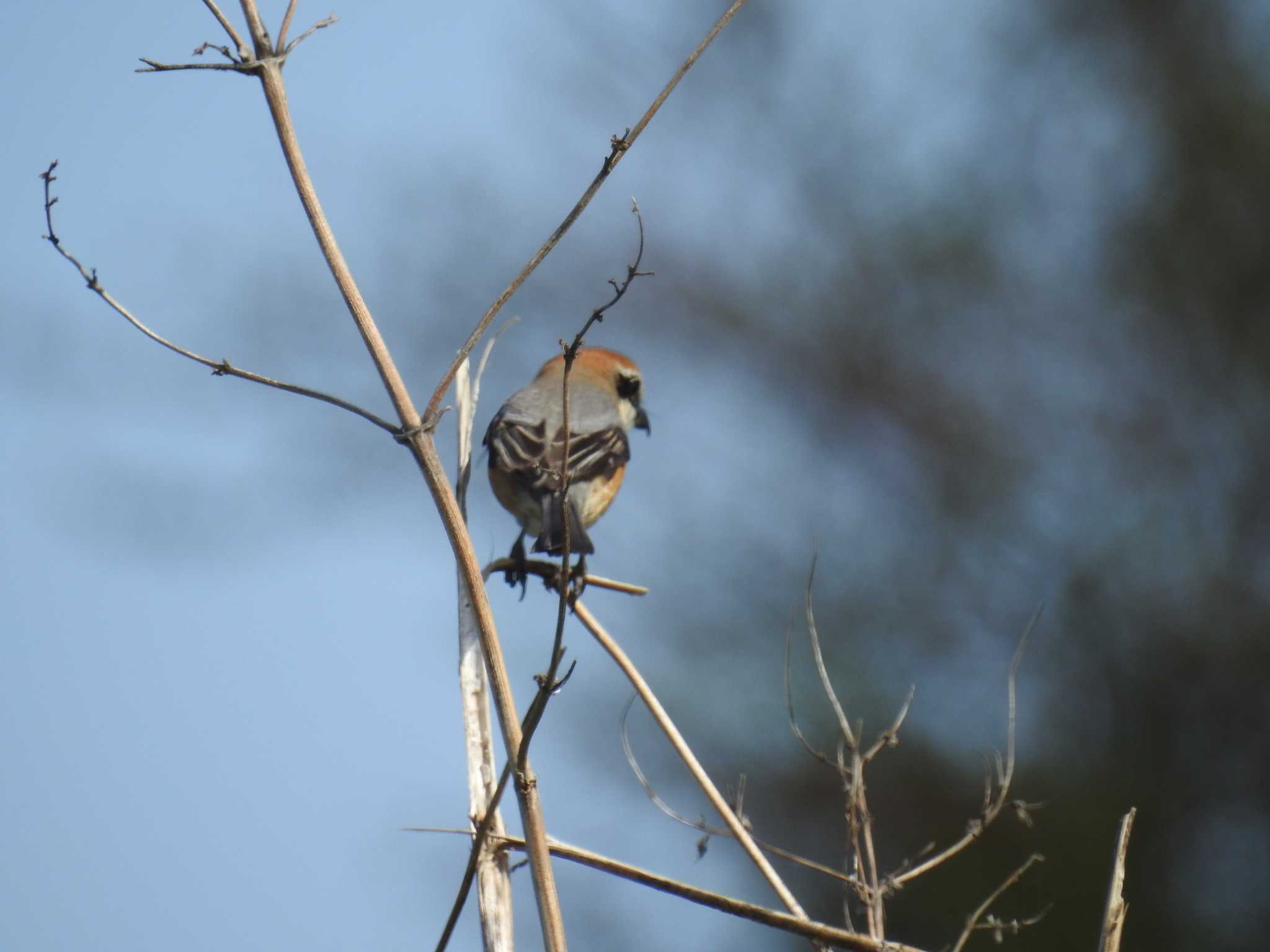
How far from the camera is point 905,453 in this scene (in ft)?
37.6

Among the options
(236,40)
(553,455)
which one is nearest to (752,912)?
(236,40)

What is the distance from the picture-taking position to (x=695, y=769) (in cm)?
197

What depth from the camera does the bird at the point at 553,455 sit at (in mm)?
4270

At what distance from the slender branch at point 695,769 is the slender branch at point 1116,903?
38 centimetres

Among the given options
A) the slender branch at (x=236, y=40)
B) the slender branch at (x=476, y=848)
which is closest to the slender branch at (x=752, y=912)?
the slender branch at (x=476, y=848)

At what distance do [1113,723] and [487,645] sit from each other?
896cm

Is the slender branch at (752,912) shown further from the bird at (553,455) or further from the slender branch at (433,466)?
the bird at (553,455)

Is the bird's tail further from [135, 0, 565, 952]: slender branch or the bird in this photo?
[135, 0, 565, 952]: slender branch

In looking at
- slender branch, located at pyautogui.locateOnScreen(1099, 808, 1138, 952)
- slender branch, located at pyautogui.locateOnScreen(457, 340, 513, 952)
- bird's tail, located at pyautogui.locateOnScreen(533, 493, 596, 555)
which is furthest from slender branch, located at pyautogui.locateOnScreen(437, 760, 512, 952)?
bird's tail, located at pyautogui.locateOnScreen(533, 493, 596, 555)

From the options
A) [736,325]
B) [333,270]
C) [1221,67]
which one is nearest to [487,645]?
[333,270]

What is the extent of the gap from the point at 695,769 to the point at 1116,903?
63 centimetres

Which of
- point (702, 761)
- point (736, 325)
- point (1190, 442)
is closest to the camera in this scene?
point (702, 761)

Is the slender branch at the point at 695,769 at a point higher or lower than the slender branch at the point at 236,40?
lower

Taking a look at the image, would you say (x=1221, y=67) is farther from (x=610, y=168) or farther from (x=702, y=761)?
(x=610, y=168)
